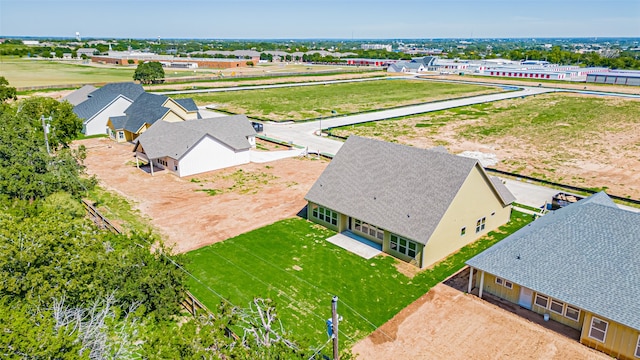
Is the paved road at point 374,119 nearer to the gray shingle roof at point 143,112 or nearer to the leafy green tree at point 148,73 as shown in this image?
the gray shingle roof at point 143,112

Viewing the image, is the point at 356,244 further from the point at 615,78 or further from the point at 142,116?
the point at 615,78

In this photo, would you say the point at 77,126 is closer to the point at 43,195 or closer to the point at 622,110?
the point at 43,195

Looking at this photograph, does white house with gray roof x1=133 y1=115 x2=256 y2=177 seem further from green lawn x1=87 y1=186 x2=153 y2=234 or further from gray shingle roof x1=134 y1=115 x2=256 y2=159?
green lawn x1=87 y1=186 x2=153 y2=234

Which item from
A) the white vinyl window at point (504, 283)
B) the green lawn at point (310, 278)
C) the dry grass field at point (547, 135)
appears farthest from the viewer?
the dry grass field at point (547, 135)

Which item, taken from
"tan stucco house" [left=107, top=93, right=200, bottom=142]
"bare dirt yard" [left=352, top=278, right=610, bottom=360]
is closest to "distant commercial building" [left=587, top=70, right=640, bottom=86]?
"tan stucco house" [left=107, top=93, right=200, bottom=142]

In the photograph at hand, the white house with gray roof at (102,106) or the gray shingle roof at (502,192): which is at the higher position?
the white house with gray roof at (102,106)

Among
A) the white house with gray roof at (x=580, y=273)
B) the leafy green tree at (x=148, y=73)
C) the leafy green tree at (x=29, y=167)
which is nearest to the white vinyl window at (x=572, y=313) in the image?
the white house with gray roof at (x=580, y=273)
